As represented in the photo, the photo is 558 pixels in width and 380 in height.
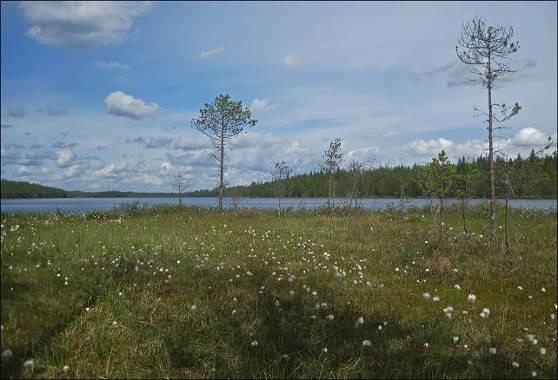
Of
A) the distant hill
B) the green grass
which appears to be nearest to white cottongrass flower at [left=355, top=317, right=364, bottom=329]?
the green grass

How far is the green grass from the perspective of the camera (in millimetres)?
4227

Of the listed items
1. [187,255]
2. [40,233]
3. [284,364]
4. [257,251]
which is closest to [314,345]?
[284,364]

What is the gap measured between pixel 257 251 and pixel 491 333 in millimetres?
6025

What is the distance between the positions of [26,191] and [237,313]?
121 inches

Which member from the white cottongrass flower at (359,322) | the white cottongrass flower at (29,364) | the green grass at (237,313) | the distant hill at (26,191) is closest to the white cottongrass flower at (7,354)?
the green grass at (237,313)

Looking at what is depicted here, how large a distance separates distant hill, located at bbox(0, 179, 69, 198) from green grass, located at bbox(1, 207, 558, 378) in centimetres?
22

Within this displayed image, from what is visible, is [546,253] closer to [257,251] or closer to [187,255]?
[257,251]

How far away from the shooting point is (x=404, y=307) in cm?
818

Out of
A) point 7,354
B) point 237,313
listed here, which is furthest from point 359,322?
point 7,354

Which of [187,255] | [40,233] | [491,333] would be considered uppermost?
[40,233]

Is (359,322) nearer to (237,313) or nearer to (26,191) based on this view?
(237,313)

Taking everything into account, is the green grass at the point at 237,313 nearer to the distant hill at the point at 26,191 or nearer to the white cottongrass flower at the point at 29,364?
the white cottongrass flower at the point at 29,364

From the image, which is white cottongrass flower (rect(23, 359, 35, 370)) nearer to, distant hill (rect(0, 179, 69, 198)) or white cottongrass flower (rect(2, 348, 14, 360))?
white cottongrass flower (rect(2, 348, 14, 360))

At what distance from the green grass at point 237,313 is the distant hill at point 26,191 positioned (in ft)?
0.73
